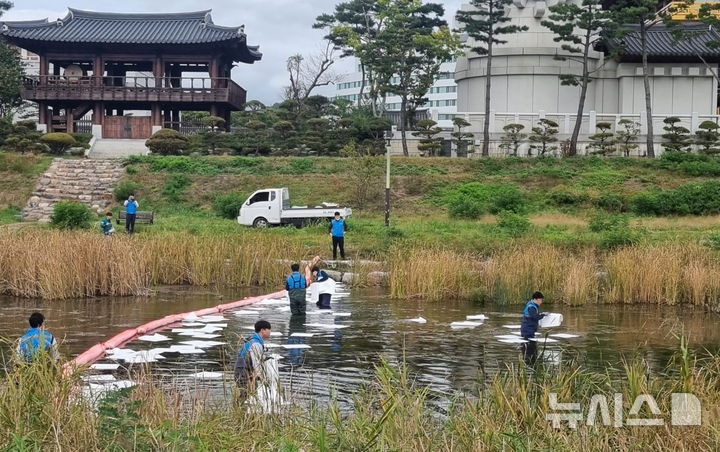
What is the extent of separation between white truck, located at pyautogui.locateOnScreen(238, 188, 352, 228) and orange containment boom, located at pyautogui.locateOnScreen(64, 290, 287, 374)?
38.6ft

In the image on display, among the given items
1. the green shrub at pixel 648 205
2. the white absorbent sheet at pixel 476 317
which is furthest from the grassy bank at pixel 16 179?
the green shrub at pixel 648 205

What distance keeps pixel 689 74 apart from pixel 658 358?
37.0 meters

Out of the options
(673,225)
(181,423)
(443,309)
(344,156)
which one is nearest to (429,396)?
(181,423)

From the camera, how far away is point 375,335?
15367 mm


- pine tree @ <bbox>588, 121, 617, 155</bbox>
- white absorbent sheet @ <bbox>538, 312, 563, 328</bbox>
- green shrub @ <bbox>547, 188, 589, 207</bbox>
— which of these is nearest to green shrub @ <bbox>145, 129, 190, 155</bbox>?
green shrub @ <bbox>547, 188, 589, 207</bbox>

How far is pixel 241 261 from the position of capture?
21.1m

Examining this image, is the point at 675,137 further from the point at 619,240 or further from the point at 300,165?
the point at 619,240

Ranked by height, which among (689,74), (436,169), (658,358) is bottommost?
(658,358)

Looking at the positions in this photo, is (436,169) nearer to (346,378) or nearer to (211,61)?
(211,61)

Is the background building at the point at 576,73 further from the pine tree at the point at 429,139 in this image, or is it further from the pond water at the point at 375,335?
the pond water at the point at 375,335

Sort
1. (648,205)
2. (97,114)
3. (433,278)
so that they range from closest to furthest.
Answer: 1. (433,278)
2. (648,205)
3. (97,114)

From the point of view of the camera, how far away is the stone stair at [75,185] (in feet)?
A: 119

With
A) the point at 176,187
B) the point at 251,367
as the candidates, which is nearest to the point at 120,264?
the point at 251,367

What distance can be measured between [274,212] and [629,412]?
2494cm
